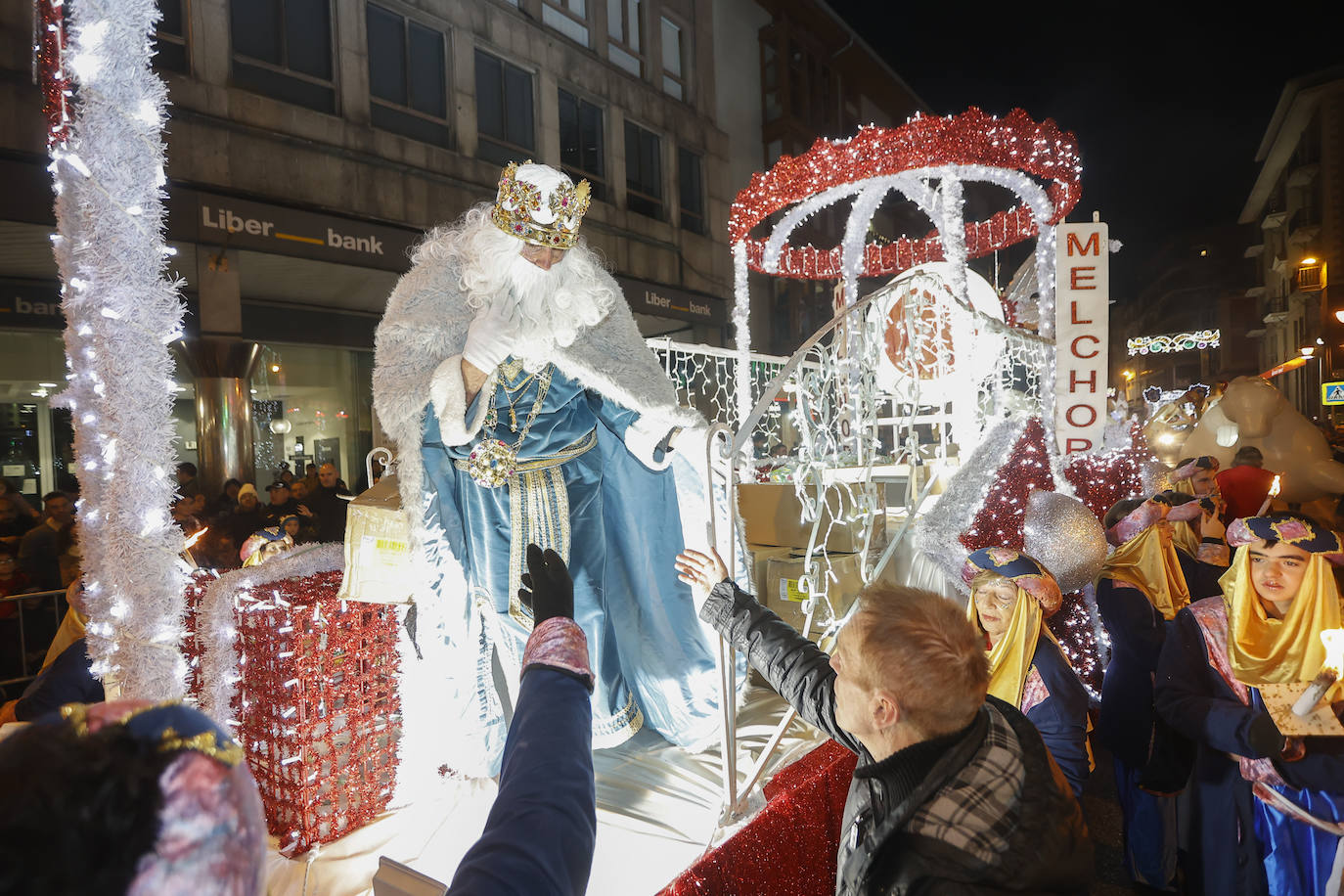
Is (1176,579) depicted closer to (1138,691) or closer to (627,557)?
(1138,691)

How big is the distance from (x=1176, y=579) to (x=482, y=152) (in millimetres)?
10871

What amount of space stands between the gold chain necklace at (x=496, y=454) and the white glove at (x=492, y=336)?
0.28 ft

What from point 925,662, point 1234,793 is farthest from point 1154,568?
point 925,662

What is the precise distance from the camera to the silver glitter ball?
3.62 metres

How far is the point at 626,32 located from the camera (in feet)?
46.4

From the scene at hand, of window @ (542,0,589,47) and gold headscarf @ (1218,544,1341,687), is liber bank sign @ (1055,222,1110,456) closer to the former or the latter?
gold headscarf @ (1218,544,1341,687)

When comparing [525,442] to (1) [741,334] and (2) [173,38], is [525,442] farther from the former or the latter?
(2) [173,38]

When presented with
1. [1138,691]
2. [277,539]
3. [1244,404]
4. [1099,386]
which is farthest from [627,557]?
[1244,404]

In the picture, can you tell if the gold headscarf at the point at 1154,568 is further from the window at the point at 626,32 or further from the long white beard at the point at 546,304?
the window at the point at 626,32

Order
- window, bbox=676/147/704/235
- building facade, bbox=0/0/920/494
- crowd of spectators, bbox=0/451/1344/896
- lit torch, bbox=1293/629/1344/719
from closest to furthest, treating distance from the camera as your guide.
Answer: crowd of spectators, bbox=0/451/1344/896 < lit torch, bbox=1293/629/1344/719 < building facade, bbox=0/0/920/494 < window, bbox=676/147/704/235

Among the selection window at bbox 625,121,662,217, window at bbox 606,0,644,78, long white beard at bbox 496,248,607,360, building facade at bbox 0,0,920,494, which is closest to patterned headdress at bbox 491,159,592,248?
long white beard at bbox 496,248,607,360

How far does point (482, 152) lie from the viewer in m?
11.5

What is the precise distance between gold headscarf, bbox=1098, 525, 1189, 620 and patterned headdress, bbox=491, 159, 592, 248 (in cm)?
293

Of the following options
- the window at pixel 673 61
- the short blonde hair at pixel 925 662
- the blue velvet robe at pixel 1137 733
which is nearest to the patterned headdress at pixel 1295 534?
the blue velvet robe at pixel 1137 733
